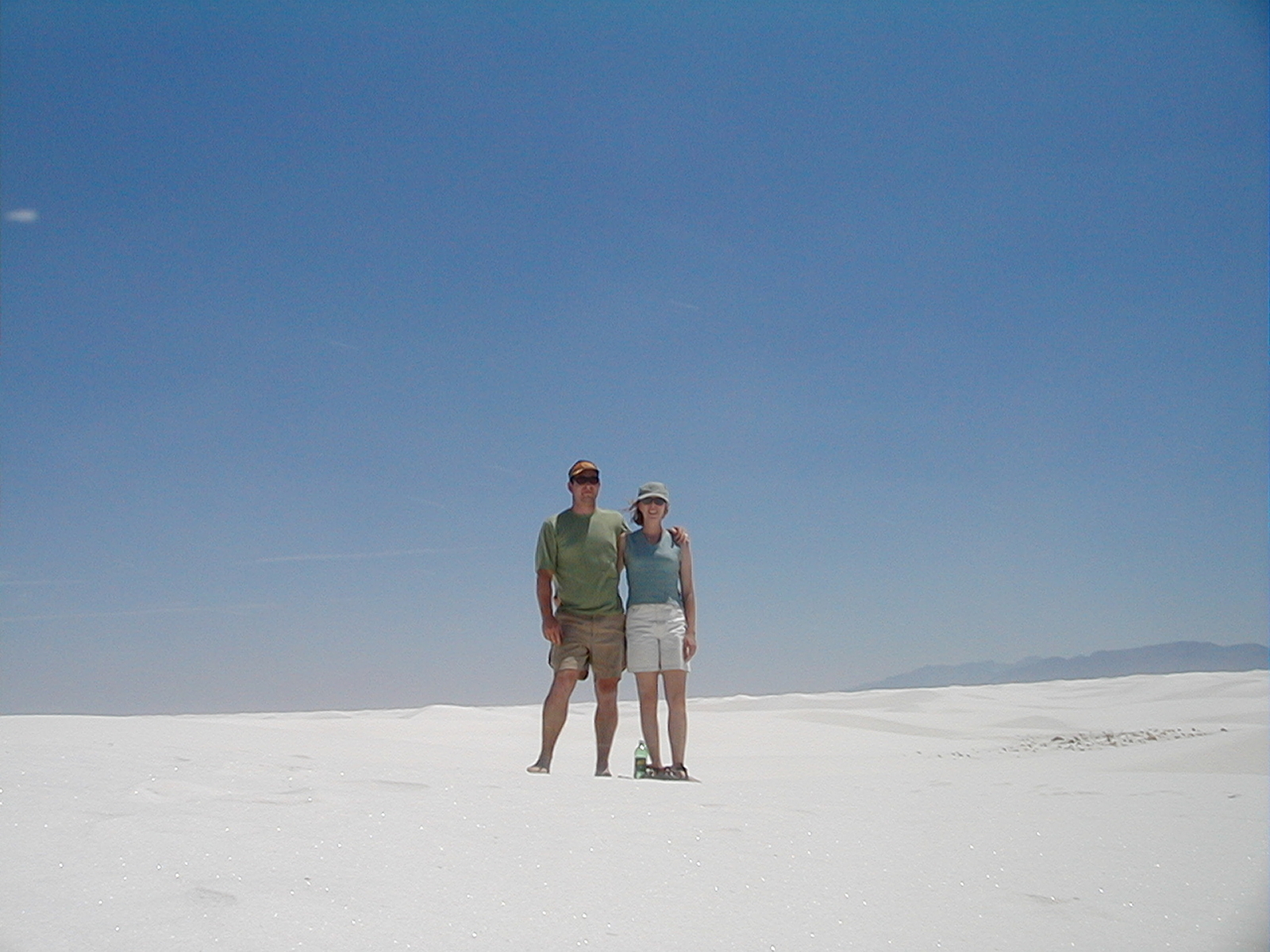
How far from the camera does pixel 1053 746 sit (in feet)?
22.7

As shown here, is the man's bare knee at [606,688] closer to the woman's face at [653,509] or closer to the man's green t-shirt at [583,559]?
the man's green t-shirt at [583,559]

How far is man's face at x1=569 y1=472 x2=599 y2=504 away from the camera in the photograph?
532cm

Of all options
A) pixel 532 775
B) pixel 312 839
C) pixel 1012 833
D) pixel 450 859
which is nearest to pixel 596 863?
pixel 450 859

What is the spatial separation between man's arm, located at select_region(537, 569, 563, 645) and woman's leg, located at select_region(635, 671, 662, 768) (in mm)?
465

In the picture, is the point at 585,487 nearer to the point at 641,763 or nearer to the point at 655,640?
the point at 655,640

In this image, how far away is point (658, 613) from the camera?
17.2ft

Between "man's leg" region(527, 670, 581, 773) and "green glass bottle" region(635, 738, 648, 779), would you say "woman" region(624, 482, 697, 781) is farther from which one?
"man's leg" region(527, 670, 581, 773)

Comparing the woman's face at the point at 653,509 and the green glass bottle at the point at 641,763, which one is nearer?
the green glass bottle at the point at 641,763

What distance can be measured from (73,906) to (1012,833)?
8.66 feet

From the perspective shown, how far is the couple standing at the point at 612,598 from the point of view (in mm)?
5230

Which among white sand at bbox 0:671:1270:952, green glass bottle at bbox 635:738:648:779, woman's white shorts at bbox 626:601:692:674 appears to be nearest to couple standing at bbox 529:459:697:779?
woman's white shorts at bbox 626:601:692:674

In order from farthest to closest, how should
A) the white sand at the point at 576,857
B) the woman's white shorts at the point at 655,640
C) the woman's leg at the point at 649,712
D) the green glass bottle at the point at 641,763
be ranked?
the woman's white shorts at the point at 655,640
the woman's leg at the point at 649,712
the green glass bottle at the point at 641,763
the white sand at the point at 576,857

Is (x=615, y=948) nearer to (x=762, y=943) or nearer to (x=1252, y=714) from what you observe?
(x=762, y=943)

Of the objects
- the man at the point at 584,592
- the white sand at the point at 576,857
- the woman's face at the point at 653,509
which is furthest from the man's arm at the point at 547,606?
the white sand at the point at 576,857
